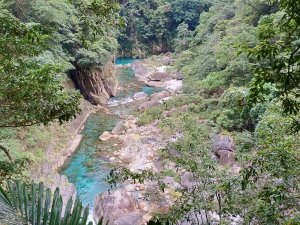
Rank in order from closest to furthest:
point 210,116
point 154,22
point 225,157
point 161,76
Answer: point 225,157 < point 210,116 < point 161,76 < point 154,22

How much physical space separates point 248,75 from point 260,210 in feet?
31.3

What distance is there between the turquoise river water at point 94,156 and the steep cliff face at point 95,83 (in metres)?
0.64

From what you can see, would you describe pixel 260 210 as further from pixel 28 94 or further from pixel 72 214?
pixel 28 94

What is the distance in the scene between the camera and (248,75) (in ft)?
40.6

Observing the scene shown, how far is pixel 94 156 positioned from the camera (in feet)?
38.9

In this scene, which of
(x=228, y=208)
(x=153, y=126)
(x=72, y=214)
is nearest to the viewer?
(x=72, y=214)

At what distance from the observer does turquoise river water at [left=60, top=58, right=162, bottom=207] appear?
9822 millimetres

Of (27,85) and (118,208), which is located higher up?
(27,85)

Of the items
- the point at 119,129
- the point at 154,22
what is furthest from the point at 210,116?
the point at 154,22

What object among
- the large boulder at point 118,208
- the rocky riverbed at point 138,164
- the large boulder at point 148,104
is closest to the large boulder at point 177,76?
the rocky riverbed at point 138,164

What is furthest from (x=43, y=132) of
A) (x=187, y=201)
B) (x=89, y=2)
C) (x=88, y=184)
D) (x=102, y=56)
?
(x=89, y=2)

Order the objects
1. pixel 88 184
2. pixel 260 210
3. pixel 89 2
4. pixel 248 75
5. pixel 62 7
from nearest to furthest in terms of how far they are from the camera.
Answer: pixel 89 2 → pixel 260 210 → pixel 88 184 → pixel 248 75 → pixel 62 7

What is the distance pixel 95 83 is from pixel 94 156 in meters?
6.65

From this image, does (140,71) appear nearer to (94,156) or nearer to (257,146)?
(94,156)
